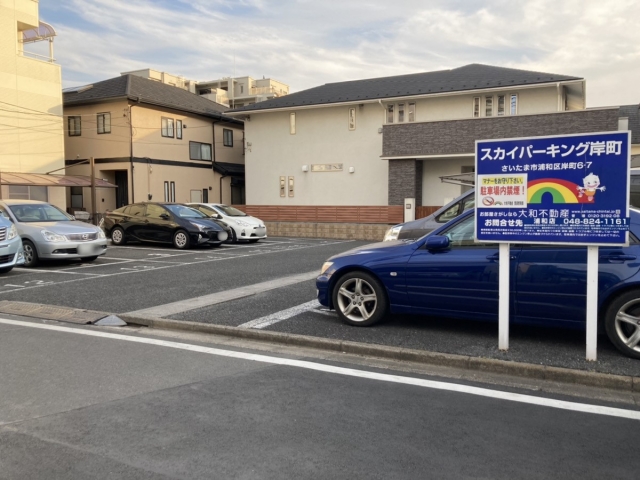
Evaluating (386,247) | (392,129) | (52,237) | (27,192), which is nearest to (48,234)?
(52,237)

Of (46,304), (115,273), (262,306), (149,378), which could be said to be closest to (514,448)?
(149,378)

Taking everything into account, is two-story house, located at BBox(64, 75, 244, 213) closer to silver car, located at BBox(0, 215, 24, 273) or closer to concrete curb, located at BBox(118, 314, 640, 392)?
silver car, located at BBox(0, 215, 24, 273)

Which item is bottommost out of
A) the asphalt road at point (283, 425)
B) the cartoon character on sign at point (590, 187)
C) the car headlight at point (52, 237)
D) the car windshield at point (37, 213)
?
the asphalt road at point (283, 425)

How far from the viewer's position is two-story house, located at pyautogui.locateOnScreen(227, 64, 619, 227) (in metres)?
20.4

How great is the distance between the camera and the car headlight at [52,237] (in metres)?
11.7

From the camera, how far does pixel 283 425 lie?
3.77 meters

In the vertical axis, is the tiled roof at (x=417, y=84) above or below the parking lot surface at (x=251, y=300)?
above

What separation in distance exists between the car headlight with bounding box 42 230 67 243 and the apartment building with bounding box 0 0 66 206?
39.4 feet

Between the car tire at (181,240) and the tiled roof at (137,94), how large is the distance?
13090mm

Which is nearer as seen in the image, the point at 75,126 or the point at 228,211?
the point at 228,211

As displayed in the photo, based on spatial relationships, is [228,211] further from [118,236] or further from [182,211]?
[118,236]

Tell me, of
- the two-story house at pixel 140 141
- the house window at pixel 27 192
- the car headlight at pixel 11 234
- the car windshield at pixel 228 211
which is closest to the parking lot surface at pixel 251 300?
the car headlight at pixel 11 234

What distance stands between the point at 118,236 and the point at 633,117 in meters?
23.7

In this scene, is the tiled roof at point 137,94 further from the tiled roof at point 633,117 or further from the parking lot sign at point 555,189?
the parking lot sign at point 555,189
